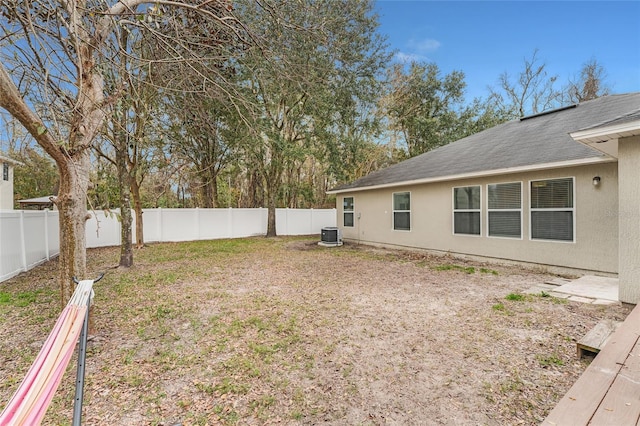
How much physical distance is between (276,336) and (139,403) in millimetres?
1451

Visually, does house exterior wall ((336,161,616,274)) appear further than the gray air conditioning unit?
No

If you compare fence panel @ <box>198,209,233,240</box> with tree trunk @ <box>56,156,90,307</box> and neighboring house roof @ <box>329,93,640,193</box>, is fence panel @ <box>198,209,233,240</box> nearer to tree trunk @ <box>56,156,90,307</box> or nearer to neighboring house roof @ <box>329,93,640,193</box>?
neighboring house roof @ <box>329,93,640,193</box>

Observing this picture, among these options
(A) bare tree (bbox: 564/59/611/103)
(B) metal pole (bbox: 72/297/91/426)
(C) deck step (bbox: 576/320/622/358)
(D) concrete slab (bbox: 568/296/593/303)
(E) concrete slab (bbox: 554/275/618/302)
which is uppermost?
(A) bare tree (bbox: 564/59/611/103)

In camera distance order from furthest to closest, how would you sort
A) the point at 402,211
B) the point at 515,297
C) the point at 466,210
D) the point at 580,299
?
the point at 402,211 → the point at 466,210 → the point at 515,297 → the point at 580,299

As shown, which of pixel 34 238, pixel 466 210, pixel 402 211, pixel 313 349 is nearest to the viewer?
pixel 313 349

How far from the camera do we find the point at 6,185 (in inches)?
542

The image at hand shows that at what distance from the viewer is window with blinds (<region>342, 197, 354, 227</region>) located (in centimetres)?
1260

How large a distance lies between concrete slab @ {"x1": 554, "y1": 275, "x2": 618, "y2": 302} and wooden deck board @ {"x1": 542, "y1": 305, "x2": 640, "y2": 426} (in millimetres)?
2155

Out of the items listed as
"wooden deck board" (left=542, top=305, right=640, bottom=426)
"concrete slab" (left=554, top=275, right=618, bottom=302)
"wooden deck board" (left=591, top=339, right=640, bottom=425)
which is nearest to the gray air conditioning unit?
"concrete slab" (left=554, top=275, right=618, bottom=302)

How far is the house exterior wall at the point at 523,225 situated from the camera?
18.2 feet

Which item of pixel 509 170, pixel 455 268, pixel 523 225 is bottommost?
pixel 455 268

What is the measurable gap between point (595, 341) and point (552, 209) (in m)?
4.32

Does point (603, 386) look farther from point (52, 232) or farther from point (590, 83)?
point (590, 83)

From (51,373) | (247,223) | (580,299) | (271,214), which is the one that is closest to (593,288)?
(580,299)
